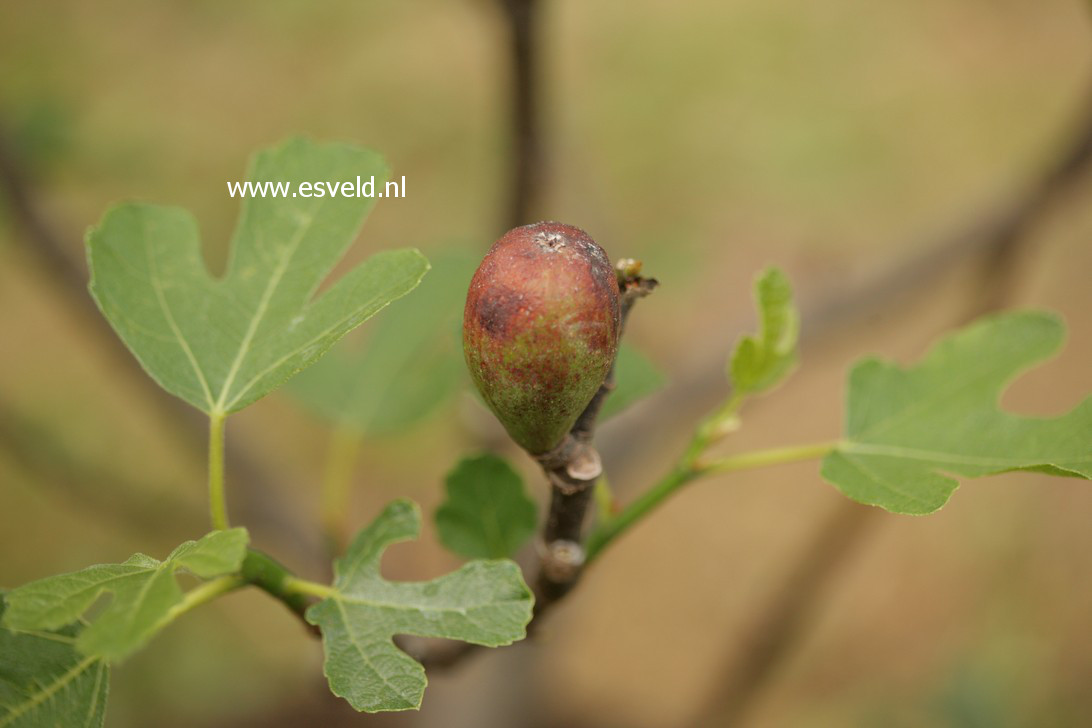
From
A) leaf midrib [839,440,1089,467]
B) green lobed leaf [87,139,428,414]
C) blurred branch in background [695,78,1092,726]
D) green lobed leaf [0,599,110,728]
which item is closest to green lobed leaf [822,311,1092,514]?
leaf midrib [839,440,1089,467]

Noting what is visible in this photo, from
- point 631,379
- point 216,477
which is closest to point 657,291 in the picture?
point 631,379

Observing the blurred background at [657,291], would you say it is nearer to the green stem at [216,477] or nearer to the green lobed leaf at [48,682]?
the green stem at [216,477]

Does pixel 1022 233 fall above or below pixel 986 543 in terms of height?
above

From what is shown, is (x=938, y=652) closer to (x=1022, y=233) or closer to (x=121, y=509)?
(x=1022, y=233)

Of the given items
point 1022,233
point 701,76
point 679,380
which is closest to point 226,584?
point 679,380

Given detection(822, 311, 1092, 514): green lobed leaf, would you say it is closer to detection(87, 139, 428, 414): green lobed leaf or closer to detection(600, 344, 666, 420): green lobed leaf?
detection(600, 344, 666, 420): green lobed leaf

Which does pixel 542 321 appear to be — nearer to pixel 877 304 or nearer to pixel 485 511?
pixel 485 511

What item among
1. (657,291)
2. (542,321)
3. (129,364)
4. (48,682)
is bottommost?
(657,291)
